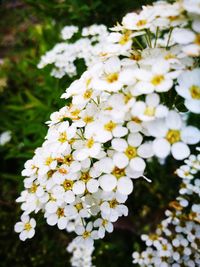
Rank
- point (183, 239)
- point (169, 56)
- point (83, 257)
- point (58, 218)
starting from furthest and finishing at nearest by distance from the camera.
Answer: point (83, 257), point (183, 239), point (58, 218), point (169, 56)

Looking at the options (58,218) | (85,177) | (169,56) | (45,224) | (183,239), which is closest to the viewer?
(169,56)

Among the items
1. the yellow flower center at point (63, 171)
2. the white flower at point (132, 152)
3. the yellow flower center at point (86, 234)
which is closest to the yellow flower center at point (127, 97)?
the white flower at point (132, 152)

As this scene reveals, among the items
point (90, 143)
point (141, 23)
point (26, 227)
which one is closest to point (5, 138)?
point (26, 227)

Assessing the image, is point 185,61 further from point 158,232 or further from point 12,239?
point 12,239

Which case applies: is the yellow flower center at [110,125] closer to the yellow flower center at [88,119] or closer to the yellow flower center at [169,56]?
the yellow flower center at [88,119]

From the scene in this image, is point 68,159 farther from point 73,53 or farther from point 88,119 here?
point 73,53

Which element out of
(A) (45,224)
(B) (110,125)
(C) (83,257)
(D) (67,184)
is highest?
(B) (110,125)
